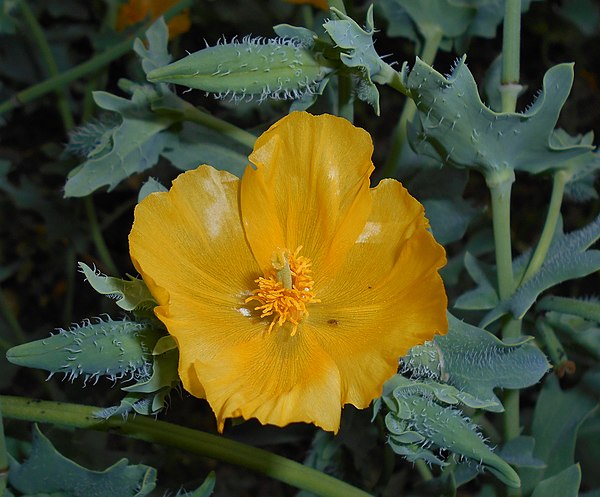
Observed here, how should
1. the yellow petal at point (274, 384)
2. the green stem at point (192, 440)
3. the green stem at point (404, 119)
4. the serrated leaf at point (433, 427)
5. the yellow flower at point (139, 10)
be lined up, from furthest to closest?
1. the yellow flower at point (139, 10)
2. the green stem at point (404, 119)
3. the green stem at point (192, 440)
4. the serrated leaf at point (433, 427)
5. the yellow petal at point (274, 384)

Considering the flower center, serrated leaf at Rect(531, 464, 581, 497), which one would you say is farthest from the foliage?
the flower center

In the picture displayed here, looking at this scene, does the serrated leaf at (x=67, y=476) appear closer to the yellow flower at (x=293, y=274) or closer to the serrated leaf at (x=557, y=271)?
the yellow flower at (x=293, y=274)

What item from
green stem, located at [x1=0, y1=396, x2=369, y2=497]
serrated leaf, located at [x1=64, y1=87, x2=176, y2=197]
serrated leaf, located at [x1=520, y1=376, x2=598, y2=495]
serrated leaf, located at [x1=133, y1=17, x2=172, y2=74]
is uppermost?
serrated leaf, located at [x1=133, y1=17, x2=172, y2=74]

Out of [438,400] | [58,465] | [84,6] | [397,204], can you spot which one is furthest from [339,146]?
[84,6]

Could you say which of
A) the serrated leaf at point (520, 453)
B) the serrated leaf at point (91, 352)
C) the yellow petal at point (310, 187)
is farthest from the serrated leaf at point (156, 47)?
the serrated leaf at point (520, 453)

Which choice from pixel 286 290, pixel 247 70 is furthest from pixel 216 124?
pixel 286 290

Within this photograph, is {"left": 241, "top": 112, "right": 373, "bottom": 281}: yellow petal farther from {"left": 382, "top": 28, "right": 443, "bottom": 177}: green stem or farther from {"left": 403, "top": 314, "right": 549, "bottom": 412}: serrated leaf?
{"left": 382, "top": 28, "right": 443, "bottom": 177}: green stem
